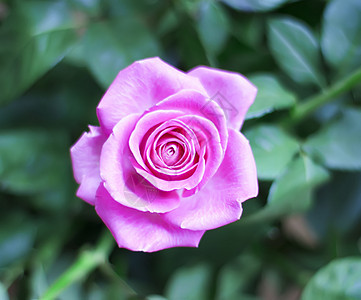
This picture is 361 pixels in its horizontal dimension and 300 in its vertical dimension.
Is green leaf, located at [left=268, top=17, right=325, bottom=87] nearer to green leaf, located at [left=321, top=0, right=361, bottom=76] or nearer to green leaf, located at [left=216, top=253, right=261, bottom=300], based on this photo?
green leaf, located at [left=321, top=0, right=361, bottom=76]

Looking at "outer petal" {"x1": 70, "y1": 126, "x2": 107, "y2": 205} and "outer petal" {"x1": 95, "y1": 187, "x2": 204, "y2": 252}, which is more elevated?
"outer petal" {"x1": 70, "y1": 126, "x2": 107, "y2": 205}

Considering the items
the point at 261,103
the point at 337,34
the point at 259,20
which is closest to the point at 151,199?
the point at 261,103

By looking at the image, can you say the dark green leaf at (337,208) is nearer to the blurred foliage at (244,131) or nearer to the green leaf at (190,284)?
the blurred foliage at (244,131)

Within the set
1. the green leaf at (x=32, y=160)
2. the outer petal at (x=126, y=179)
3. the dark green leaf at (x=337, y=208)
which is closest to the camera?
the outer petal at (x=126, y=179)

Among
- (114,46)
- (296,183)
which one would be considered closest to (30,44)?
(114,46)

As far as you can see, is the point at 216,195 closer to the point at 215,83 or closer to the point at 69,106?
the point at 215,83

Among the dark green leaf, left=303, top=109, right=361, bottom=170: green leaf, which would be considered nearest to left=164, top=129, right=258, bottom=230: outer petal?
left=303, top=109, right=361, bottom=170: green leaf

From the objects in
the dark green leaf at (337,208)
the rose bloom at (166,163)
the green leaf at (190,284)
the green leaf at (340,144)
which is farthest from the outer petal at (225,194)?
the dark green leaf at (337,208)
